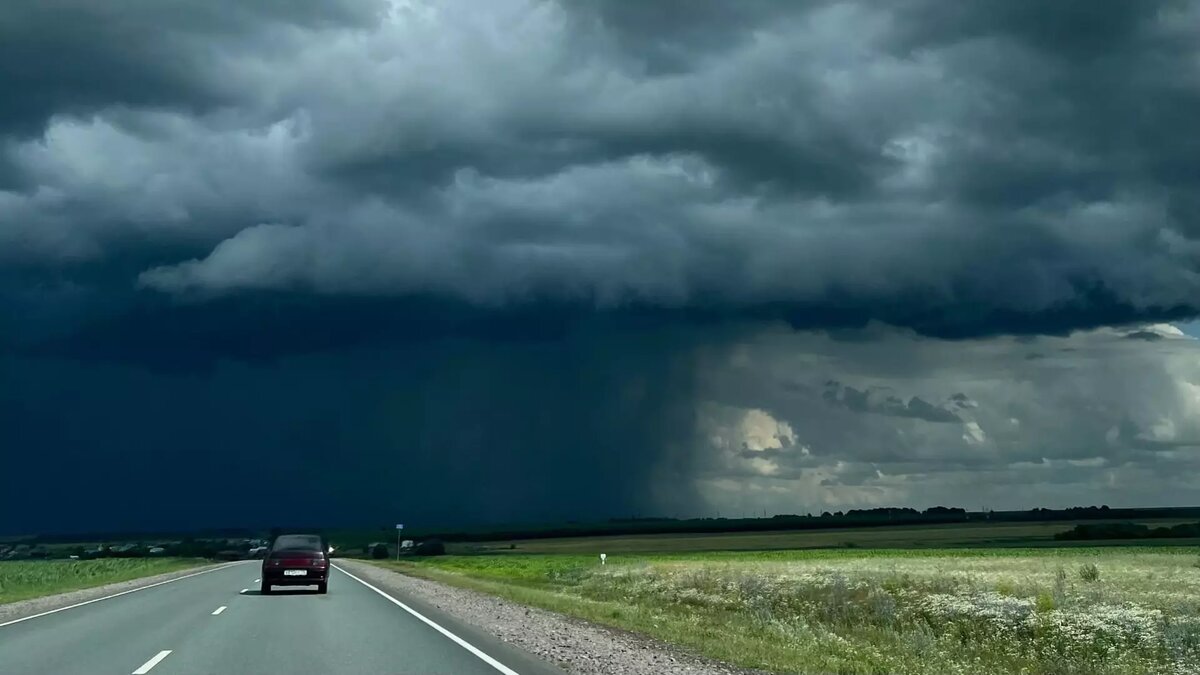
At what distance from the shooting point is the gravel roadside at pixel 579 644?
51.4ft

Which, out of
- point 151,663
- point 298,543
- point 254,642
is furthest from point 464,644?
point 298,543

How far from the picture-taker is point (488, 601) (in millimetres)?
33656

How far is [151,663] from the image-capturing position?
15.3 meters

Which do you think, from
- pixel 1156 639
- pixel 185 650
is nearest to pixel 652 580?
pixel 1156 639

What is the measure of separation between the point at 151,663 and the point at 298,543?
21.8m

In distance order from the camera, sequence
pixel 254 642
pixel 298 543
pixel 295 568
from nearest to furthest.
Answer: pixel 254 642
pixel 295 568
pixel 298 543

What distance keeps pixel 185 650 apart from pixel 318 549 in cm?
1925

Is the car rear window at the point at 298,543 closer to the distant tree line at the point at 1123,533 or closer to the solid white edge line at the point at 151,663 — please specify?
the solid white edge line at the point at 151,663

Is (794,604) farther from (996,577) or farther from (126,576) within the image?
(126,576)

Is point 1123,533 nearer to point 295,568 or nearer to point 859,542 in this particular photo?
point 859,542

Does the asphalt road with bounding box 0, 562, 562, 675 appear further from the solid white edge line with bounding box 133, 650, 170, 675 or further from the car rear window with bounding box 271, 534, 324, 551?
the car rear window with bounding box 271, 534, 324, 551

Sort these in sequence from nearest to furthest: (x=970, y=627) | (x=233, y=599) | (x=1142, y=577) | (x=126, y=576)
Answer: (x=970, y=627), (x=233, y=599), (x=1142, y=577), (x=126, y=576)

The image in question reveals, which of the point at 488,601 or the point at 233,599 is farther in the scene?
the point at 488,601

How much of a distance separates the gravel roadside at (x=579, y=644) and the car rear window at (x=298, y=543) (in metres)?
6.54
